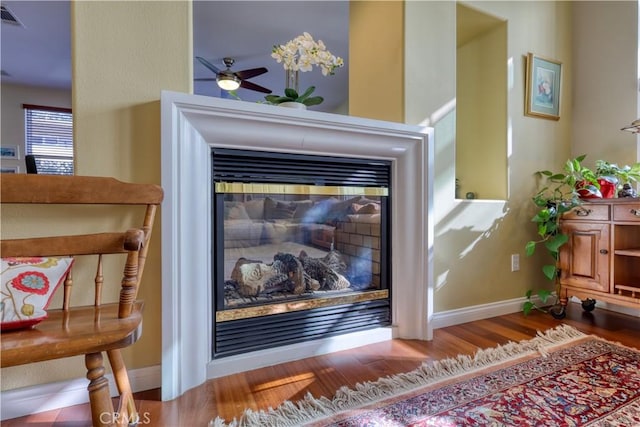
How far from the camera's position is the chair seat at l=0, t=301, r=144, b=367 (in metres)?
0.77

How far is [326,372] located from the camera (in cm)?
151

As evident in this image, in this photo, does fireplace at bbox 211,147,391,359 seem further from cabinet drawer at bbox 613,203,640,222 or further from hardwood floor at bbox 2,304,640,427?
cabinet drawer at bbox 613,203,640,222

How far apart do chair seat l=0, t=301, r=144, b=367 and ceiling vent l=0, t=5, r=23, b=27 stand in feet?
10.4

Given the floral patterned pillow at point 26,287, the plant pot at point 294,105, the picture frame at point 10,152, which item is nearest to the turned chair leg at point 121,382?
the floral patterned pillow at point 26,287

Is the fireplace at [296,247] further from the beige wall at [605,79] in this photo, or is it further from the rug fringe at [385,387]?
the beige wall at [605,79]

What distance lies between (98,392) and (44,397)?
0.60 metres

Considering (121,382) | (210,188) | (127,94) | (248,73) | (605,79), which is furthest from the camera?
(248,73)

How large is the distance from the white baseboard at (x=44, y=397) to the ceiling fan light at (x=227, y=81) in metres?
2.44

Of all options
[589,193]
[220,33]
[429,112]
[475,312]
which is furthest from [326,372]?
[220,33]

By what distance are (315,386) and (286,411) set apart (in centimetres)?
22

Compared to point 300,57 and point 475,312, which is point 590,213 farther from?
point 300,57

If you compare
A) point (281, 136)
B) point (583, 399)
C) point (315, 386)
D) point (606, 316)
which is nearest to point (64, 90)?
point (281, 136)

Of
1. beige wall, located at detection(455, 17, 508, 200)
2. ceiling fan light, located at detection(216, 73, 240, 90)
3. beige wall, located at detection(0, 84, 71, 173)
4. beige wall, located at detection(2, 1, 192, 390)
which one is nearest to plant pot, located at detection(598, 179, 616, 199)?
beige wall, located at detection(455, 17, 508, 200)

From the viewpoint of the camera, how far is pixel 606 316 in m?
2.27
